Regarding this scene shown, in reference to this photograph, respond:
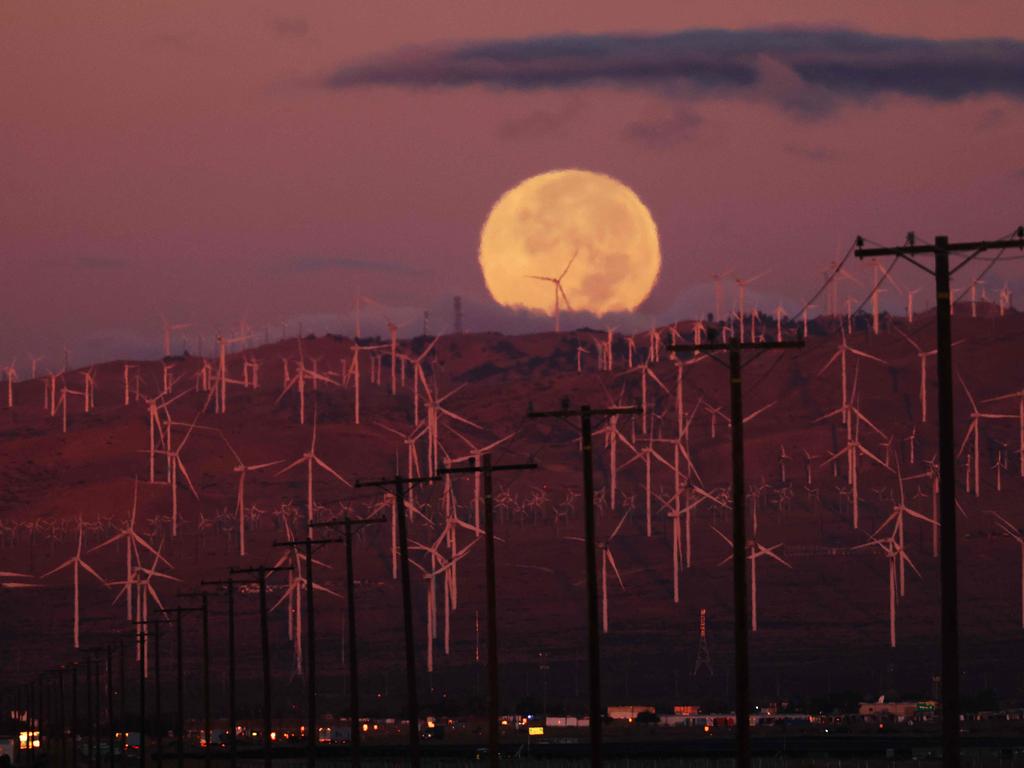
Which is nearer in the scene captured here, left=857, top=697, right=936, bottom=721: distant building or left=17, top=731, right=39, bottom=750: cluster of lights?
left=857, top=697, right=936, bottom=721: distant building

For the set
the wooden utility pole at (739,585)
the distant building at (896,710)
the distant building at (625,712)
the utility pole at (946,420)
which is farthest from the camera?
the distant building at (625,712)

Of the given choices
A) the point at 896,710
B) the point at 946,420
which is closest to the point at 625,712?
the point at 896,710

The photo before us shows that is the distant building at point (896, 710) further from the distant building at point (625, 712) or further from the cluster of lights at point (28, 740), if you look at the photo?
the cluster of lights at point (28, 740)

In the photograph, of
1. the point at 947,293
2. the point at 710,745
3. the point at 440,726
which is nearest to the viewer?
the point at 947,293

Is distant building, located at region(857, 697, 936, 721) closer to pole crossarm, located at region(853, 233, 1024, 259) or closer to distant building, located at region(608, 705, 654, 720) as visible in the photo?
distant building, located at region(608, 705, 654, 720)

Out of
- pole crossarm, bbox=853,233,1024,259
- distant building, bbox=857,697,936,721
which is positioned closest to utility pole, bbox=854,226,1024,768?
pole crossarm, bbox=853,233,1024,259

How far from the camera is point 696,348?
167 ft

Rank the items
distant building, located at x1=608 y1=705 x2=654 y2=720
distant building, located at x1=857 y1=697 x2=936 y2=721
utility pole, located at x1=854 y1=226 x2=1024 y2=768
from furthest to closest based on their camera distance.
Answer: distant building, located at x1=608 y1=705 x2=654 y2=720 → distant building, located at x1=857 y1=697 x2=936 y2=721 → utility pole, located at x1=854 y1=226 x2=1024 y2=768

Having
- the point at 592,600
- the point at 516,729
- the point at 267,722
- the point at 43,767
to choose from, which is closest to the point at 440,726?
the point at 516,729

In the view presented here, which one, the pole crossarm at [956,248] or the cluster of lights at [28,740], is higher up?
the pole crossarm at [956,248]

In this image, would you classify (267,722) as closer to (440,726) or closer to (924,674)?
(440,726)

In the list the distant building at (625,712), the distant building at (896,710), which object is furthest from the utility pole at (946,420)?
the distant building at (625,712)

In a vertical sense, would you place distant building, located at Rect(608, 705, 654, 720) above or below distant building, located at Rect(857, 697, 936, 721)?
below

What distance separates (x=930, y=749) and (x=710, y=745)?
56.5 ft
